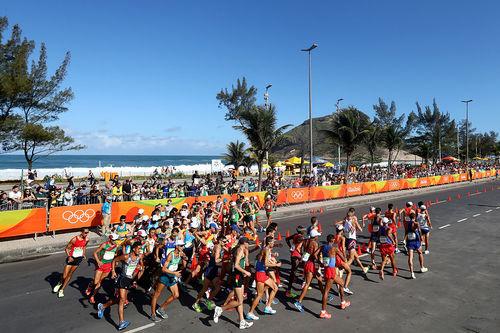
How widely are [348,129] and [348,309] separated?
22111 millimetres

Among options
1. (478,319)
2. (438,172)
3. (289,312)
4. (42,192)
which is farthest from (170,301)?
(438,172)

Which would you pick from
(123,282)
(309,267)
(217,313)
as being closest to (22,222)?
(123,282)

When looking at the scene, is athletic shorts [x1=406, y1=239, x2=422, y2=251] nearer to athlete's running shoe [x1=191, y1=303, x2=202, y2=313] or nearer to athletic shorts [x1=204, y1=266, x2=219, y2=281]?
athletic shorts [x1=204, y1=266, x2=219, y2=281]

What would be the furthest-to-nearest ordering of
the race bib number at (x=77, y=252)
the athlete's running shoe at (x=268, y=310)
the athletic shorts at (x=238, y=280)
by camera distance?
1. the race bib number at (x=77, y=252)
2. the athlete's running shoe at (x=268, y=310)
3. the athletic shorts at (x=238, y=280)

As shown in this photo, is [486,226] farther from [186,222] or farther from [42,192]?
[42,192]

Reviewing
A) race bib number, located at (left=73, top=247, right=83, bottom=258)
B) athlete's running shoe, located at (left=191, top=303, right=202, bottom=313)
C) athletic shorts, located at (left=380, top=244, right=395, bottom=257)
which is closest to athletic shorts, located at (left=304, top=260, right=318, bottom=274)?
athlete's running shoe, located at (left=191, top=303, right=202, bottom=313)

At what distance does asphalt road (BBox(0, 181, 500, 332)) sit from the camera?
675cm

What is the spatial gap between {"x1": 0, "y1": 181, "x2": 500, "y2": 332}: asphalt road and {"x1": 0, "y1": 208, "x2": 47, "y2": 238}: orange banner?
261cm

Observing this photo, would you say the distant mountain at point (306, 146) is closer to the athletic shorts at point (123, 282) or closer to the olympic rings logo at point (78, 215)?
the olympic rings logo at point (78, 215)

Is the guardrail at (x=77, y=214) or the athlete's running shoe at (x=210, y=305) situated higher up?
the guardrail at (x=77, y=214)

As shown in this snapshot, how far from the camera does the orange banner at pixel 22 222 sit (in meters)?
13.1

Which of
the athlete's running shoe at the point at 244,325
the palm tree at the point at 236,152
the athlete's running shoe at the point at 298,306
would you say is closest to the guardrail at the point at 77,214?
the athlete's running shoe at the point at 244,325

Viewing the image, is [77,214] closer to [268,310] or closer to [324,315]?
[268,310]

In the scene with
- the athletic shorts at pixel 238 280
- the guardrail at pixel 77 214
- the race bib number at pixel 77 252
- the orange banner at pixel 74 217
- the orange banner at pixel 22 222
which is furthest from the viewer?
the orange banner at pixel 74 217
